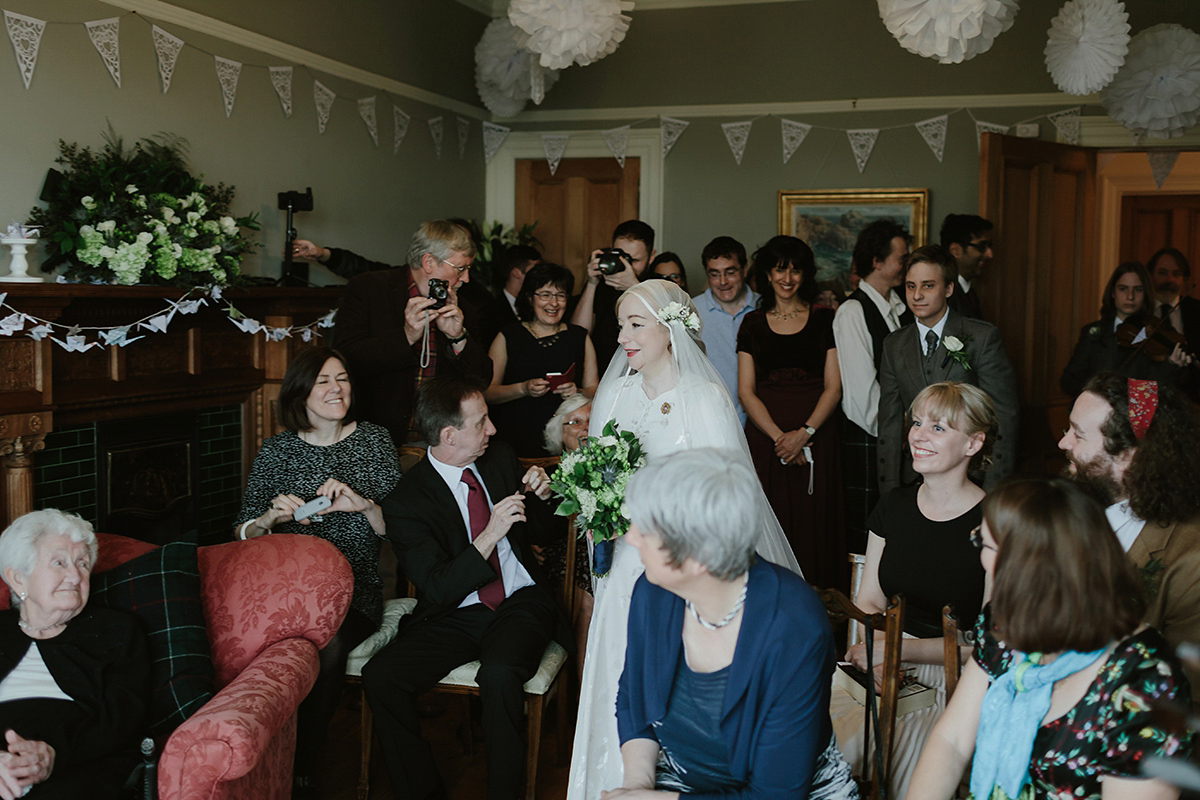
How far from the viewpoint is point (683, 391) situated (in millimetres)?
2871

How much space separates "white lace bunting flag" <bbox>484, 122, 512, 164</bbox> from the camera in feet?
23.2

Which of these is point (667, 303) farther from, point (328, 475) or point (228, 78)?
point (228, 78)

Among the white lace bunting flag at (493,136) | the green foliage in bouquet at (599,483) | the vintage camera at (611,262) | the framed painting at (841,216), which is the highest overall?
the white lace bunting flag at (493,136)

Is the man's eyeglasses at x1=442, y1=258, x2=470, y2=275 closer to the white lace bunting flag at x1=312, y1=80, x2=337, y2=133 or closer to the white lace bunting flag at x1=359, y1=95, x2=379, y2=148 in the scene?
the white lace bunting flag at x1=312, y1=80, x2=337, y2=133

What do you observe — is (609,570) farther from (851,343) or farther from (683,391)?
(851,343)

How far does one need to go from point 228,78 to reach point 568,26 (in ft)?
5.36

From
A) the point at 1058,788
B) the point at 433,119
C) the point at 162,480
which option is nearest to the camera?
the point at 1058,788

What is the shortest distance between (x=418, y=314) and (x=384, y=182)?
264cm

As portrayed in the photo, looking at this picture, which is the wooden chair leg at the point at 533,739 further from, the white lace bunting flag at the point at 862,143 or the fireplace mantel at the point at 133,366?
the white lace bunting flag at the point at 862,143

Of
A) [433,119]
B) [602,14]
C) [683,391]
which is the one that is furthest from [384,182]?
[683,391]

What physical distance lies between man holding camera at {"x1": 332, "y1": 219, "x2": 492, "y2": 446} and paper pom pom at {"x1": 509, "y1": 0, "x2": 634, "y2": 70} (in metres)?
1.40

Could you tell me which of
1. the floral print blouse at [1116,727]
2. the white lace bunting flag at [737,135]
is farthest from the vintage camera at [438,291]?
the white lace bunting flag at [737,135]

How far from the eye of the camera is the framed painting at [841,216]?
641 centimetres

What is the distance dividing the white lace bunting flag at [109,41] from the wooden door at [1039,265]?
181 inches
